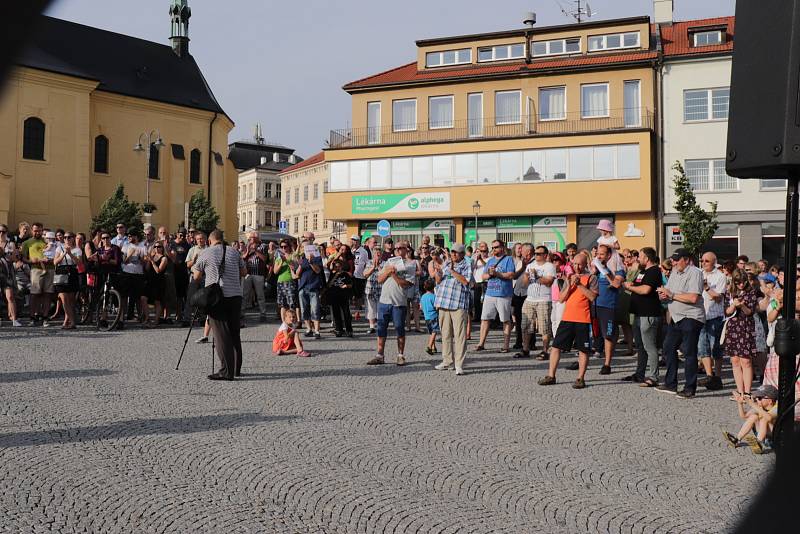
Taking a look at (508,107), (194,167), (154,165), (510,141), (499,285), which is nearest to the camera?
(499,285)

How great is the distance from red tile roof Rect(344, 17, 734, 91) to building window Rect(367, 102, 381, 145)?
4.12 ft

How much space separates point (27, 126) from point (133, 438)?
49.4 metres

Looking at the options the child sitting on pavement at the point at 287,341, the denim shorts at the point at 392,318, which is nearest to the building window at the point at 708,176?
the denim shorts at the point at 392,318

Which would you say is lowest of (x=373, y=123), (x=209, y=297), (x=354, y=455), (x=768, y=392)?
(x=354, y=455)

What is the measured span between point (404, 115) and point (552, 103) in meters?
8.61

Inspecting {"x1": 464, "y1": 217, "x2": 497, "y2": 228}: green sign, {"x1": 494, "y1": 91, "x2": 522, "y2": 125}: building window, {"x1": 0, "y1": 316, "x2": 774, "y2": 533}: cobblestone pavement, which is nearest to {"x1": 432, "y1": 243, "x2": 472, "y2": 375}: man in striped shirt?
{"x1": 0, "y1": 316, "x2": 774, "y2": 533}: cobblestone pavement

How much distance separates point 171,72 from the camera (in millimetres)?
66250

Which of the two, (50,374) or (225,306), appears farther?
(225,306)

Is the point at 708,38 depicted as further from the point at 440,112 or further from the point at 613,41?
the point at 440,112

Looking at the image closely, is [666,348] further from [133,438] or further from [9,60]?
[9,60]

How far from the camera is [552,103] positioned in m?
42.1

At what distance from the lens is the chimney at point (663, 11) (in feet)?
152

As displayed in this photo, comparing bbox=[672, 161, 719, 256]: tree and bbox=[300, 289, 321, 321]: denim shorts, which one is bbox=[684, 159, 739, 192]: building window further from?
bbox=[300, 289, 321, 321]: denim shorts

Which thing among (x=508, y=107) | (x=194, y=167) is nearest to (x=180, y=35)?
(x=194, y=167)
